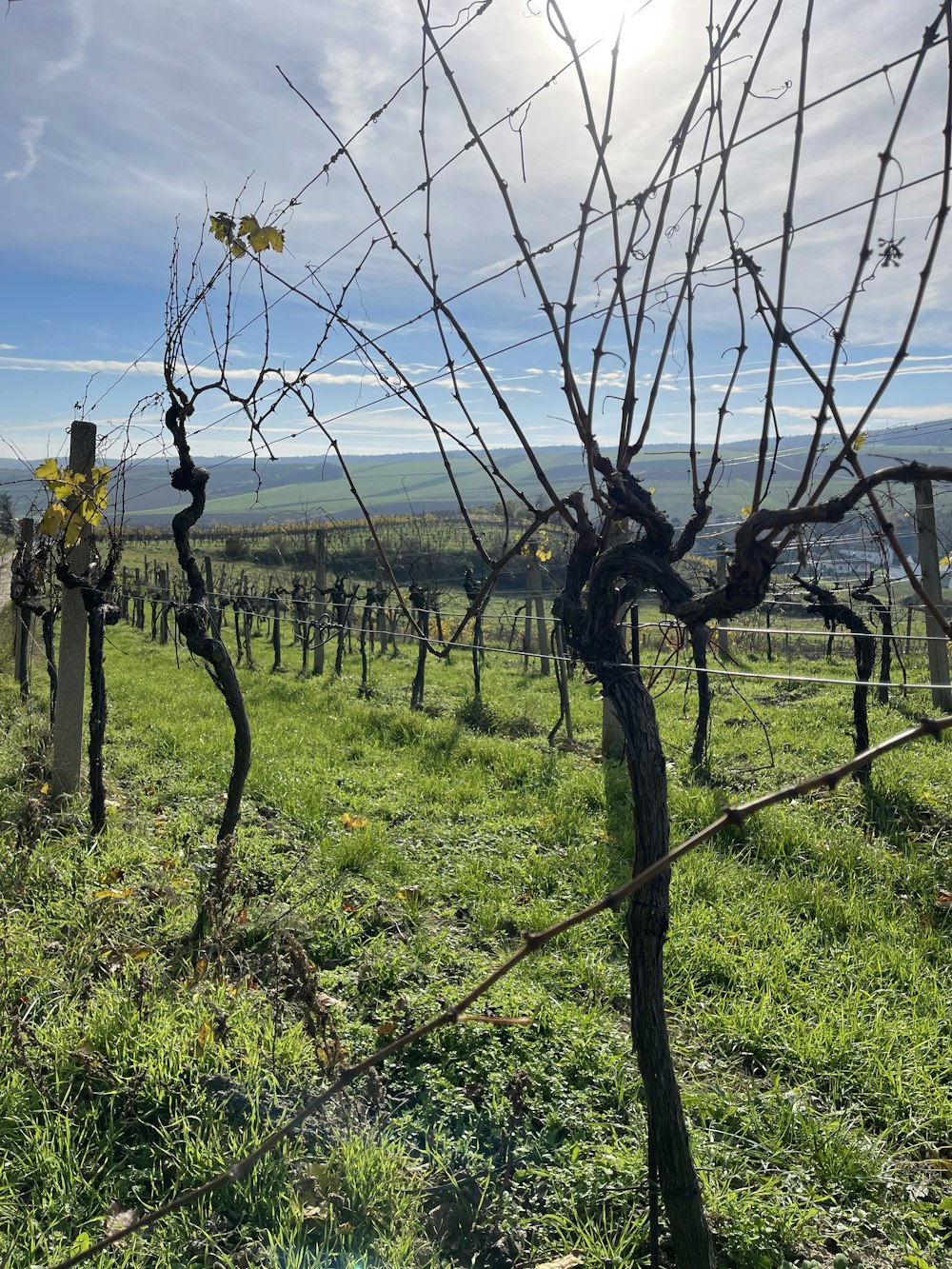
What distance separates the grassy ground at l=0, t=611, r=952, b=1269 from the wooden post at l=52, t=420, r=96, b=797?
0.30 m

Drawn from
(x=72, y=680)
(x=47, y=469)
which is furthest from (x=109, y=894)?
(x=47, y=469)

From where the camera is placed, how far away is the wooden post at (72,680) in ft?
18.2

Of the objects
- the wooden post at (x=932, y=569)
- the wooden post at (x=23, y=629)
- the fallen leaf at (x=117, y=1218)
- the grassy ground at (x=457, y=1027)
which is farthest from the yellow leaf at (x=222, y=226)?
the wooden post at (x=932, y=569)

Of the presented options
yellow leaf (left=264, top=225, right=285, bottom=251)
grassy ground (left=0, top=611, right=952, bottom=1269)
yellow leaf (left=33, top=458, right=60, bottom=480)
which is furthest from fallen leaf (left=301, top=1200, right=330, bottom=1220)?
yellow leaf (left=33, top=458, right=60, bottom=480)

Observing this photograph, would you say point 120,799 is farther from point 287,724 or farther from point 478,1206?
point 478,1206

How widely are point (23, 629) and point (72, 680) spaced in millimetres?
5109

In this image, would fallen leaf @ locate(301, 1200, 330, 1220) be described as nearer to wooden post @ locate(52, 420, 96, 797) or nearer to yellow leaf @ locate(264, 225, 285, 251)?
yellow leaf @ locate(264, 225, 285, 251)

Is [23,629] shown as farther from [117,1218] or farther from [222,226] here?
[117,1218]

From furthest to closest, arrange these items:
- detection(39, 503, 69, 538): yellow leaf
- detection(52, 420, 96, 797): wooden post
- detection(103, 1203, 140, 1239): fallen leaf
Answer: detection(52, 420, 96, 797): wooden post, detection(39, 503, 69, 538): yellow leaf, detection(103, 1203, 140, 1239): fallen leaf

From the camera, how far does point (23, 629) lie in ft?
32.1

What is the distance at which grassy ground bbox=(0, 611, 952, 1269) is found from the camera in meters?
2.35

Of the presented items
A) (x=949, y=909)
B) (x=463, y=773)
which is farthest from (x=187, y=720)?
(x=949, y=909)

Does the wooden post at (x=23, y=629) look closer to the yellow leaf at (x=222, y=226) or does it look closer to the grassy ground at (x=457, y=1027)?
the grassy ground at (x=457, y=1027)

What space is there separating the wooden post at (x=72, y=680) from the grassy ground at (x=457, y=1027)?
30 cm
